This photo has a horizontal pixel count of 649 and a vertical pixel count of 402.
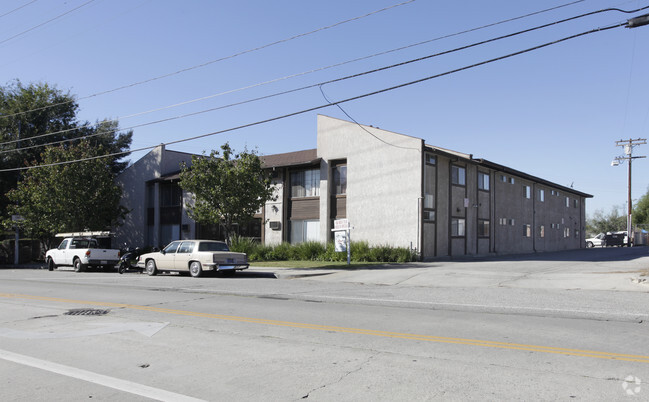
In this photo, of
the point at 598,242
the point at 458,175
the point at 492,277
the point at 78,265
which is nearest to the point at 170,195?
the point at 78,265

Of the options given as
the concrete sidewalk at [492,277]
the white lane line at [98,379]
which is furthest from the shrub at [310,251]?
the white lane line at [98,379]

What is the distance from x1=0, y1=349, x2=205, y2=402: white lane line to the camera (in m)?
4.90

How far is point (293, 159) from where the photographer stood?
3209cm

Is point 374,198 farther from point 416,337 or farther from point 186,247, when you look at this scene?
point 416,337

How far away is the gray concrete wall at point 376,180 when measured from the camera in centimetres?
2641

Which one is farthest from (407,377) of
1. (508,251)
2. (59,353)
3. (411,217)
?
(508,251)

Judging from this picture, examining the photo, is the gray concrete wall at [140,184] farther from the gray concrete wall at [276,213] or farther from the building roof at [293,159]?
the gray concrete wall at [276,213]

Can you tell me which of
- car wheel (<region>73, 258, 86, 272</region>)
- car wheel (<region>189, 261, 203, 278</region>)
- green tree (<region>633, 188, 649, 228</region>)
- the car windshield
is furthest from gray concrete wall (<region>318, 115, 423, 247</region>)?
green tree (<region>633, 188, 649, 228</region>)

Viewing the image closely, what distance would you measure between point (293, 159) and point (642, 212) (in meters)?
68.7

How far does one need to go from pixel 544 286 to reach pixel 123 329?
11.7m

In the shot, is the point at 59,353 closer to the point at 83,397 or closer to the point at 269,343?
the point at 83,397

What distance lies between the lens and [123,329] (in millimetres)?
8344

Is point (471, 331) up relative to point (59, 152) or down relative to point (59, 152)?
down

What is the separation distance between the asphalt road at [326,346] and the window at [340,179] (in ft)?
53.7
